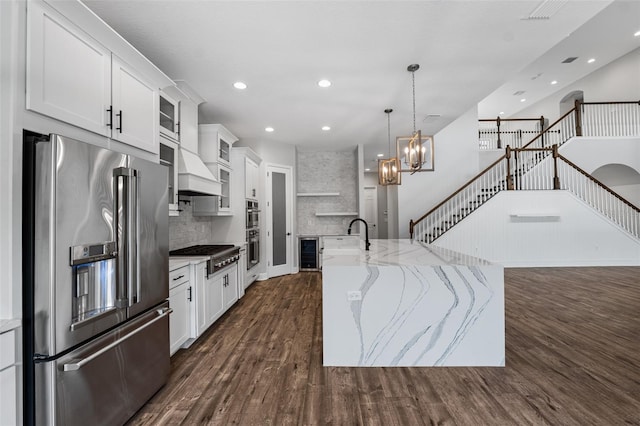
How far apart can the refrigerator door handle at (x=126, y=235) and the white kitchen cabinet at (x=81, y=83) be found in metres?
0.40

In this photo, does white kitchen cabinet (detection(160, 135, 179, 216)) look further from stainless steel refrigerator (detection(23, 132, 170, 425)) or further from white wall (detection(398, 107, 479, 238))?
white wall (detection(398, 107, 479, 238))

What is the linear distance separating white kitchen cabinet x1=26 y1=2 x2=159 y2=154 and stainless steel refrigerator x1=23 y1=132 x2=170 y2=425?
260mm

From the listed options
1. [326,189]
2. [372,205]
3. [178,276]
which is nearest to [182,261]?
[178,276]

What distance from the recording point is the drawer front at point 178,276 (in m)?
2.54

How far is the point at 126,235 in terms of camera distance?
1.69 meters

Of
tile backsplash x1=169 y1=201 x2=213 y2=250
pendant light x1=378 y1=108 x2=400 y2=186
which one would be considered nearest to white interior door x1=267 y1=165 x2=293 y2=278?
tile backsplash x1=169 y1=201 x2=213 y2=250

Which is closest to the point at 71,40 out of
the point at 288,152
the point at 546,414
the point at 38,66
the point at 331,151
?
the point at 38,66

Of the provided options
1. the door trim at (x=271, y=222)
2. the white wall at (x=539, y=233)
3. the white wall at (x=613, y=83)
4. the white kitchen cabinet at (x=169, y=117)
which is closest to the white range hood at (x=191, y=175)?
the white kitchen cabinet at (x=169, y=117)

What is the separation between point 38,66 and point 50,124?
10.6 inches

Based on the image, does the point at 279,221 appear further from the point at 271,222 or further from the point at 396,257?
the point at 396,257

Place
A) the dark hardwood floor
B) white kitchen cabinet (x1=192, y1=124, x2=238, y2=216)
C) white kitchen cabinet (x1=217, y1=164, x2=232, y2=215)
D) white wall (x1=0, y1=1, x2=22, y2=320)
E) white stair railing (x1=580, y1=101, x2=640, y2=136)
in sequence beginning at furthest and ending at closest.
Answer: white stair railing (x1=580, y1=101, x2=640, y2=136) < white kitchen cabinet (x1=217, y1=164, x2=232, y2=215) < white kitchen cabinet (x1=192, y1=124, x2=238, y2=216) < the dark hardwood floor < white wall (x1=0, y1=1, x2=22, y2=320)

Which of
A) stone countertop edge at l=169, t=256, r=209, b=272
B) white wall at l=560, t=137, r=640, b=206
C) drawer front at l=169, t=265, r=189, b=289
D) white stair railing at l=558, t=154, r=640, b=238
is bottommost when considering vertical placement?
drawer front at l=169, t=265, r=189, b=289

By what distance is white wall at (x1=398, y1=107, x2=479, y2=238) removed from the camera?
26.8ft

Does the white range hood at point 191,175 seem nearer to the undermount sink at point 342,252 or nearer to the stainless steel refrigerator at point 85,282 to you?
the stainless steel refrigerator at point 85,282
